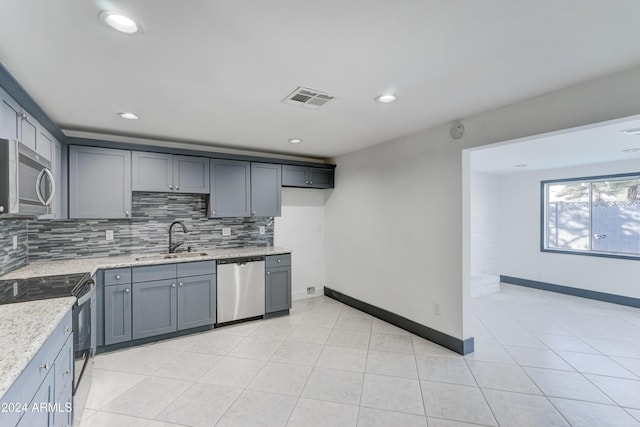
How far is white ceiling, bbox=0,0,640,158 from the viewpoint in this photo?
139 centimetres

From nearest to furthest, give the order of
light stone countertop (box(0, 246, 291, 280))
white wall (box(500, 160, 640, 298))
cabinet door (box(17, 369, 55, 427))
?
cabinet door (box(17, 369, 55, 427)) < light stone countertop (box(0, 246, 291, 280)) < white wall (box(500, 160, 640, 298))

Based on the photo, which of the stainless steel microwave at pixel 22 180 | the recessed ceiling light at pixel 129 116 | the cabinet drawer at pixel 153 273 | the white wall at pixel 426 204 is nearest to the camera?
the stainless steel microwave at pixel 22 180

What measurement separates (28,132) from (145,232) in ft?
5.52

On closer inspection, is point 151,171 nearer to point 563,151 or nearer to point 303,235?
point 303,235

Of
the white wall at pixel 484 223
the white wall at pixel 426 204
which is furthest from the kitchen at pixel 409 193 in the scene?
the white wall at pixel 484 223

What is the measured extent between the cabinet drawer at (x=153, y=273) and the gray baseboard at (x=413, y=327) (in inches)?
99.8

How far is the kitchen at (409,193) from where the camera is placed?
213 centimetres

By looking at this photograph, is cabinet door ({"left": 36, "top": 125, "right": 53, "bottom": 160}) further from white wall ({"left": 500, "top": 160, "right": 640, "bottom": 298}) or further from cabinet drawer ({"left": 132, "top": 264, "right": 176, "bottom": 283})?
white wall ({"left": 500, "top": 160, "right": 640, "bottom": 298})

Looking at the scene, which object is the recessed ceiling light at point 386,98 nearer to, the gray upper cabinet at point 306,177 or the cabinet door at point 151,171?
the gray upper cabinet at point 306,177

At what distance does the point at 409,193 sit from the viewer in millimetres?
3594

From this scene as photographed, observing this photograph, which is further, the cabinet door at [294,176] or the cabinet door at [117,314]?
the cabinet door at [294,176]

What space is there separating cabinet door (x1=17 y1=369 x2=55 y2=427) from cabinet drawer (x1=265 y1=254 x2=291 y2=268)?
8.59 feet

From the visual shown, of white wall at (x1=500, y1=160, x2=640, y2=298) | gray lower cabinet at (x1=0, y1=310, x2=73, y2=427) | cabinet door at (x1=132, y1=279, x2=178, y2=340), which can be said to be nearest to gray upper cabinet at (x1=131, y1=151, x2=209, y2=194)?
cabinet door at (x1=132, y1=279, x2=178, y2=340)

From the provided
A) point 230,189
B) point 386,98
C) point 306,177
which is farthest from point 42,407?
point 306,177
